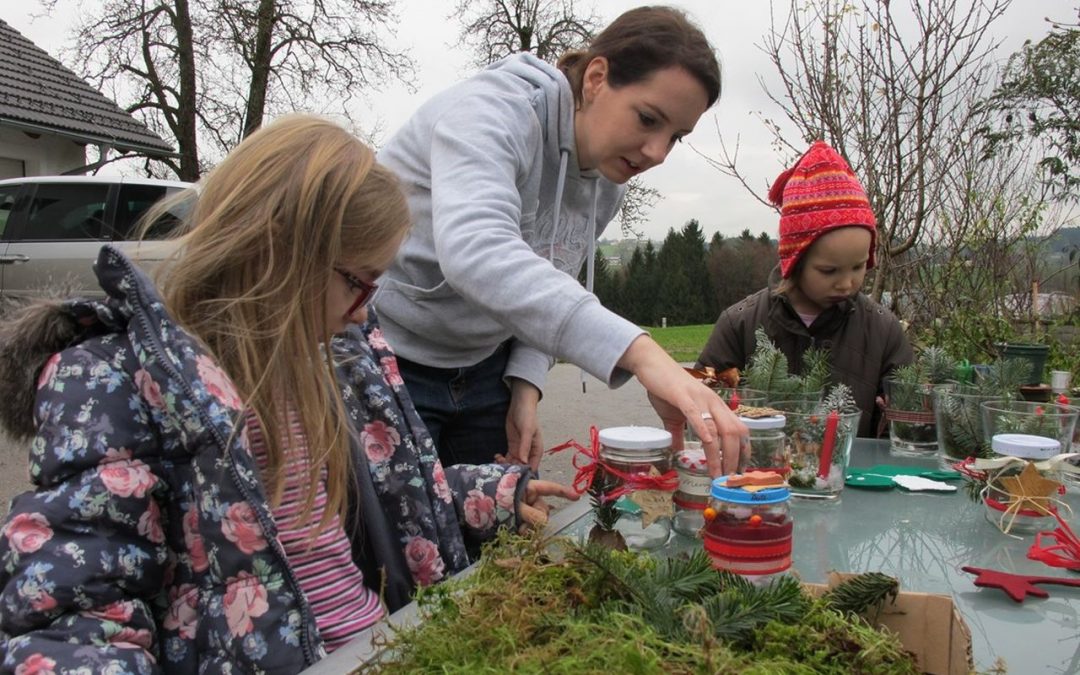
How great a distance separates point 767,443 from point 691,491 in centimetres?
23

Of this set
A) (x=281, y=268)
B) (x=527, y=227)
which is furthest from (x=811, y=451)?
(x=281, y=268)

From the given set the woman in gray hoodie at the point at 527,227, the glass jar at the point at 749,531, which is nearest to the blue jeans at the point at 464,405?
the woman in gray hoodie at the point at 527,227

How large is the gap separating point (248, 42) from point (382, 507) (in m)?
14.6

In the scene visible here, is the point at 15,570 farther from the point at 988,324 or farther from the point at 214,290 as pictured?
the point at 988,324

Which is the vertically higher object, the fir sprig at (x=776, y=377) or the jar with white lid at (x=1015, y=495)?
the fir sprig at (x=776, y=377)

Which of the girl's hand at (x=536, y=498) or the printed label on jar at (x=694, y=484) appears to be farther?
the girl's hand at (x=536, y=498)

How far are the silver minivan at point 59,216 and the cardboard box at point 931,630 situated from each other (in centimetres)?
889

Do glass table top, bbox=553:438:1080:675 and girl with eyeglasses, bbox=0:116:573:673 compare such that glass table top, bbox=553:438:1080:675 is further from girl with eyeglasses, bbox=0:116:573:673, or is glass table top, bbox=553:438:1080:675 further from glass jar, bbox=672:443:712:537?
girl with eyeglasses, bbox=0:116:573:673

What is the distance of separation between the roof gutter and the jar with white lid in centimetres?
1206

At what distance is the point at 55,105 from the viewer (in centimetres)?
1217

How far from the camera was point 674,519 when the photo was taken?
126 centimetres

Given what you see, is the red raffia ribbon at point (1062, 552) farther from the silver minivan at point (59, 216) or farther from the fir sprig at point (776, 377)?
the silver minivan at point (59, 216)

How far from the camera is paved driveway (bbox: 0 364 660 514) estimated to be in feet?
17.3

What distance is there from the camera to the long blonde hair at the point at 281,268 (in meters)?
1.27
